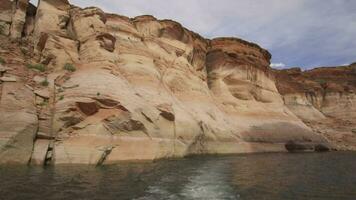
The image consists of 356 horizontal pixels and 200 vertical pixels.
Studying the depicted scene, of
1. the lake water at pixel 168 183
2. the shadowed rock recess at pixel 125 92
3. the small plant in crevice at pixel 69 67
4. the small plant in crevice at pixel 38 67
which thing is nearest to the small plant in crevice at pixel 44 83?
the shadowed rock recess at pixel 125 92

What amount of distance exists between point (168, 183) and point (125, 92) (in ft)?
30.4

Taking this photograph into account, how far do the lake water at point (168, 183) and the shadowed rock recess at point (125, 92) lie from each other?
7.46 feet

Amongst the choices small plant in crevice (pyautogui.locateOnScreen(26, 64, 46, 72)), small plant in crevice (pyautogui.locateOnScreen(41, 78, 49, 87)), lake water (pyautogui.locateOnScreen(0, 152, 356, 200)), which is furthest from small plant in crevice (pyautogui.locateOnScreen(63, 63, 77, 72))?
lake water (pyautogui.locateOnScreen(0, 152, 356, 200))

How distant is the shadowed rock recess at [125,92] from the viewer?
684 inches

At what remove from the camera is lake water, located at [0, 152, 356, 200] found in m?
10.9

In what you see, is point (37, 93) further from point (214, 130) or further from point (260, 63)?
point (260, 63)

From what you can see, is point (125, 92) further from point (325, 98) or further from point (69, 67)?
point (325, 98)

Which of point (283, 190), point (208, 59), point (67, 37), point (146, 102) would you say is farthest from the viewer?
point (208, 59)

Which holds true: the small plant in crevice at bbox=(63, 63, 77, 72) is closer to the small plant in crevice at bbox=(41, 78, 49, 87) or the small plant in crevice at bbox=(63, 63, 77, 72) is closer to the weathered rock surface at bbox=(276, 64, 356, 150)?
the small plant in crevice at bbox=(41, 78, 49, 87)

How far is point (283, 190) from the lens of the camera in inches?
482

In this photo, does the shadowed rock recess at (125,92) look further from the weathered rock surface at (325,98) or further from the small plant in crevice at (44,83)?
the weathered rock surface at (325,98)

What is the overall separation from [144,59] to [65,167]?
13759 millimetres

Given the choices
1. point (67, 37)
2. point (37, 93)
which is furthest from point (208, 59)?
point (37, 93)

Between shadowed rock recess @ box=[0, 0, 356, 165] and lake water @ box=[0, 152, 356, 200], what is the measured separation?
7.46ft
